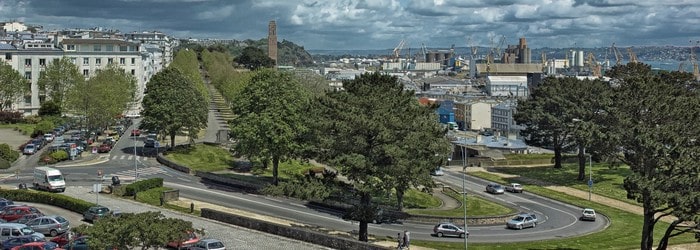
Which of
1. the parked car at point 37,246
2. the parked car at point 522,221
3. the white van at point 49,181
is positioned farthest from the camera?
the white van at point 49,181

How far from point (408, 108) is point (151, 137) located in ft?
198

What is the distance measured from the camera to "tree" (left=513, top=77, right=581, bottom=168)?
94125 mm

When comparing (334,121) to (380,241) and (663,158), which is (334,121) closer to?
(380,241)

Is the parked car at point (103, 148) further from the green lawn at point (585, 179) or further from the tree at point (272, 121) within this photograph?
the green lawn at point (585, 179)

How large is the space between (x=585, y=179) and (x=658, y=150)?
43763 millimetres

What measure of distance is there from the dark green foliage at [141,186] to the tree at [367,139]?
64.3 ft

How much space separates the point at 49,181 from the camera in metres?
64.7

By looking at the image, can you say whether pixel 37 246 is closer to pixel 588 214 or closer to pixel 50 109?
pixel 588 214

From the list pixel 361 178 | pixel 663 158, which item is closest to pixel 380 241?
pixel 361 178

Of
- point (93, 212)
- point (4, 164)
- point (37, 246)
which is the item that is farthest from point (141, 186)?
point (4, 164)

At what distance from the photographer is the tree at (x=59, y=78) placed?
119375 millimetres

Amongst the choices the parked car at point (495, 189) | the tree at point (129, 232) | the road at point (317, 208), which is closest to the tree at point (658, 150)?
the road at point (317, 208)

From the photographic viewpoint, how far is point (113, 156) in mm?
91062

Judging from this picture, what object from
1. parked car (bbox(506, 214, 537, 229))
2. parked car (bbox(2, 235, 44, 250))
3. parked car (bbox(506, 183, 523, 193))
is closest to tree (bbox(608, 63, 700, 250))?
parked car (bbox(506, 214, 537, 229))
